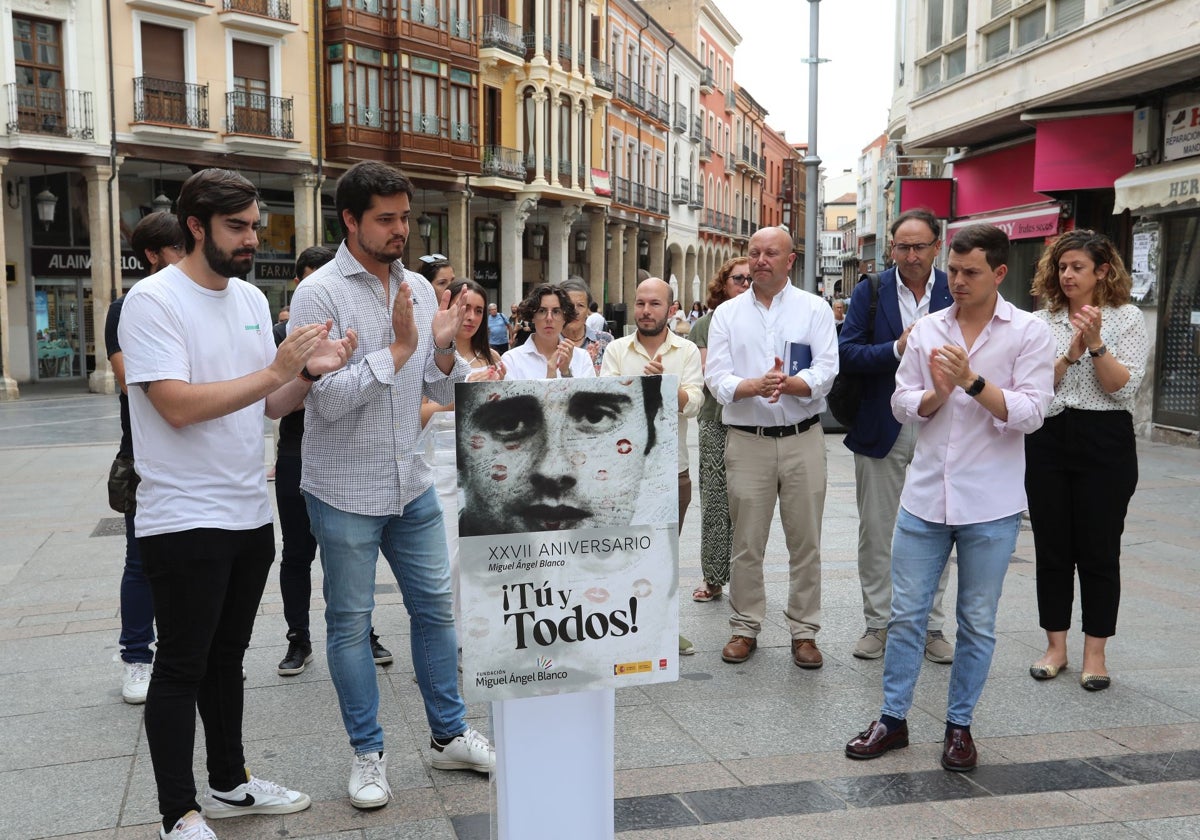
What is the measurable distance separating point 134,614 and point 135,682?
0.29 m

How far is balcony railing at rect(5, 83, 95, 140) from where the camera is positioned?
73.8ft

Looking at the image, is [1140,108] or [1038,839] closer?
[1038,839]

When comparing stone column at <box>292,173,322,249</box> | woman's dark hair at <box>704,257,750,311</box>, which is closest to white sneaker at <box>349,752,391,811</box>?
woman's dark hair at <box>704,257,750,311</box>

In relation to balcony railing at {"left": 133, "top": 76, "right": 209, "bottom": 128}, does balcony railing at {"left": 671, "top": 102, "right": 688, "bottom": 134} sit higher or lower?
higher

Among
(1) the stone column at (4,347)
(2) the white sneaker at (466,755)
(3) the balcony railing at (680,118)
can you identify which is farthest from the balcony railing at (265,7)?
(3) the balcony railing at (680,118)

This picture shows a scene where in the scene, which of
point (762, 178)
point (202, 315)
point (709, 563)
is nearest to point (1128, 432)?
point (709, 563)

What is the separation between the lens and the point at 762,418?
515cm

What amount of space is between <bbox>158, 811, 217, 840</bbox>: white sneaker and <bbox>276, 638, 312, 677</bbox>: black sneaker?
1.66m

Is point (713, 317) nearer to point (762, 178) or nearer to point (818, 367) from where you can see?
point (818, 367)

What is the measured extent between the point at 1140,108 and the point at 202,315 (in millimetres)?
13266

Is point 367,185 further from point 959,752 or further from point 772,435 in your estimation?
point 959,752

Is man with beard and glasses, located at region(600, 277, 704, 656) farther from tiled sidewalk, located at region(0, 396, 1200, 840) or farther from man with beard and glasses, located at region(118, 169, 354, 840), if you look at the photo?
man with beard and glasses, located at region(118, 169, 354, 840)

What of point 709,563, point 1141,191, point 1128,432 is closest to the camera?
point 1128,432

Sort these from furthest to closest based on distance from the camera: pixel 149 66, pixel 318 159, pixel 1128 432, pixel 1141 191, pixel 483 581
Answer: pixel 318 159 → pixel 149 66 → pixel 1141 191 → pixel 1128 432 → pixel 483 581
